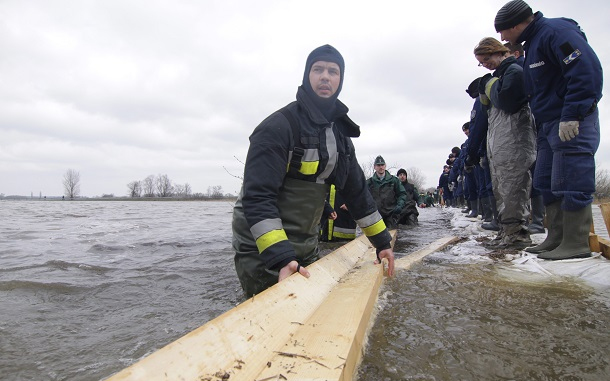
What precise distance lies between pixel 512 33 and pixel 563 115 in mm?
1038

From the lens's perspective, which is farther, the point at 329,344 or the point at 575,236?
the point at 575,236

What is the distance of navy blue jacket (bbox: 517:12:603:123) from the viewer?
2707mm

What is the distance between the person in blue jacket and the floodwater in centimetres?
64

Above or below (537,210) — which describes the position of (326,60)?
above

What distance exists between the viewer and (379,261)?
2.68 m

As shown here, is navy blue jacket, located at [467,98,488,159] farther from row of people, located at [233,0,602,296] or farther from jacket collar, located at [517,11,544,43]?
jacket collar, located at [517,11,544,43]

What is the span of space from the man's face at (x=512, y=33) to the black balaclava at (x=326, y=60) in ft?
6.03

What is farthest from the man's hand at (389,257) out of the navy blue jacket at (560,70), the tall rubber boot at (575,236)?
the navy blue jacket at (560,70)

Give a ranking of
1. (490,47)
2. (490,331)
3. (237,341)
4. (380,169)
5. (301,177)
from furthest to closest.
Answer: (380,169), (490,47), (301,177), (490,331), (237,341)

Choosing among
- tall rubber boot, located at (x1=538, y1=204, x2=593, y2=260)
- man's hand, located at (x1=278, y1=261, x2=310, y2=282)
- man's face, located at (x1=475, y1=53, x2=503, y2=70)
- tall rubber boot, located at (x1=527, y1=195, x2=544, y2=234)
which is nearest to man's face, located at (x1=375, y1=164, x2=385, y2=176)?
tall rubber boot, located at (x1=527, y1=195, x2=544, y2=234)

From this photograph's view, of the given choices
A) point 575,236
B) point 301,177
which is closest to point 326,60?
point 301,177

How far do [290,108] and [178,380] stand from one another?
1813mm

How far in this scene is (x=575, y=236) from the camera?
2859 millimetres

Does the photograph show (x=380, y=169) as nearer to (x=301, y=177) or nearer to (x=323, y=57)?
(x=323, y=57)
